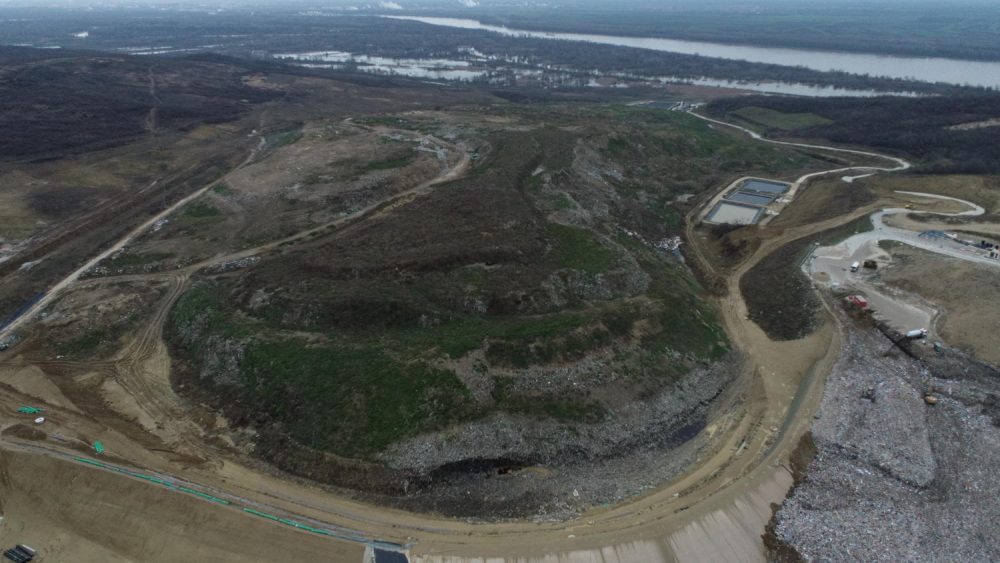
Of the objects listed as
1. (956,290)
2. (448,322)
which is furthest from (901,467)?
(448,322)

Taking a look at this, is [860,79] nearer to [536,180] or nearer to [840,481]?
[536,180]

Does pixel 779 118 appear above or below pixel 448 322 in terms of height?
above

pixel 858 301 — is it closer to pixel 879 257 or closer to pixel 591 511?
pixel 879 257

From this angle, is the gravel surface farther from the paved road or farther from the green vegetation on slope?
the green vegetation on slope

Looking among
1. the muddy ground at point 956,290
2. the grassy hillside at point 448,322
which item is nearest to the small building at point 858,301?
the muddy ground at point 956,290

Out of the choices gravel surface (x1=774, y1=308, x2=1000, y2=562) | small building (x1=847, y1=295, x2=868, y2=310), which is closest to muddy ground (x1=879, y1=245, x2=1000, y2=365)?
gravel surface (x1=774, y1=308, x2=1000, y2=562)

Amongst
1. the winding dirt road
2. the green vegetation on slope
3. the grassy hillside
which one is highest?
the green vegetation on slope

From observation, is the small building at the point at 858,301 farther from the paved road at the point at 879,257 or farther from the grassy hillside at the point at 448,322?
the grassy hillside at the point at 448,322

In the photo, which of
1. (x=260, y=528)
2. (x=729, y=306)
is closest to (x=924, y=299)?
(x=729, y=306)

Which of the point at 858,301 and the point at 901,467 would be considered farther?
the point at 858,301
